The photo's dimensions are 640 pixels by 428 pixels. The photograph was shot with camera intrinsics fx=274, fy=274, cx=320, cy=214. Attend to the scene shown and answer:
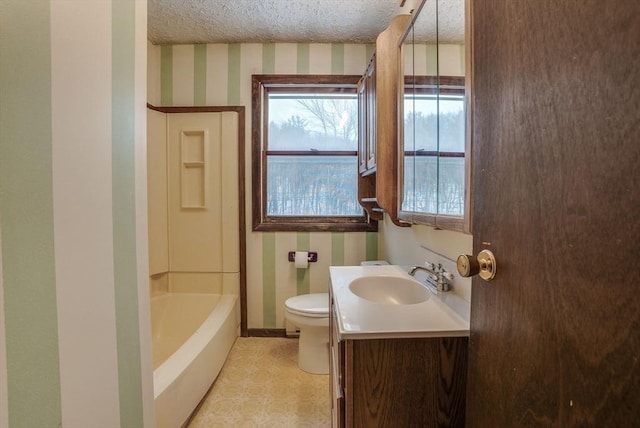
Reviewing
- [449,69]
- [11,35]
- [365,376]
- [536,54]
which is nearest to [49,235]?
[11,35]

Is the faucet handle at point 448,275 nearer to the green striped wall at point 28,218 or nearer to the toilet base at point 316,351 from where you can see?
the toilet base at point 316,351

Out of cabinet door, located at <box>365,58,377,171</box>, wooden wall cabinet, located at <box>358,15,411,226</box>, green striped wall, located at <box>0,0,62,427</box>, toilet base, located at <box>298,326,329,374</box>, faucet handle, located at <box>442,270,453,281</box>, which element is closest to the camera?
green striped wall, located at <box>0,0,62,427</box>

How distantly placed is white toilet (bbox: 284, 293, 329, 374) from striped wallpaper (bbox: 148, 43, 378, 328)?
0.47m

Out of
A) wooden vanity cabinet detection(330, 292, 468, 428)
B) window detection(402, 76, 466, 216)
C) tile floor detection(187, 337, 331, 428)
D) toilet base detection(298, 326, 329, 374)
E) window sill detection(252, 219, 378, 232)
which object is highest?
window detection(402, 76, 466, 216)

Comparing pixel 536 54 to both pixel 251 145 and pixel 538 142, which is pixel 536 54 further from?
pixel 251 145

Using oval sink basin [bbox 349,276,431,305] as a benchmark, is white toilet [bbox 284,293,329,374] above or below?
below

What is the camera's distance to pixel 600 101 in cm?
35

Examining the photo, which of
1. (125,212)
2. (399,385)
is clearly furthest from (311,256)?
(125,212)

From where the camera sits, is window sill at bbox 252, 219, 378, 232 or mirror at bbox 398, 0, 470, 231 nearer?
mirror at bbox 398, 0, 470, 231

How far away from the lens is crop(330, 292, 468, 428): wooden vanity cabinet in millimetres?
790

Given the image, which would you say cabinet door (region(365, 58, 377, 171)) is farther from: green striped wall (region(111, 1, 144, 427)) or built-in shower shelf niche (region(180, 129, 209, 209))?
built-in shower shelf niche (region(180, 129, 209, 209))

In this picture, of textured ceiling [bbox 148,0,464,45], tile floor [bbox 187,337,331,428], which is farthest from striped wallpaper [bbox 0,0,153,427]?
textured ceiling [bbox 148,0,464,45]

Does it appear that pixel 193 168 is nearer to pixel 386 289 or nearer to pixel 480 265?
pixel 386 289

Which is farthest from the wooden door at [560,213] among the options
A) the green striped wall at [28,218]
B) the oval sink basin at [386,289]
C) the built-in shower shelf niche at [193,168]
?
the built-in shower shelf niche at [193,168]
